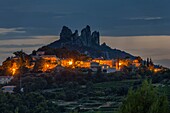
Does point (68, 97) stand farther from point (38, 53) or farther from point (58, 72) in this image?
point (38, 53)

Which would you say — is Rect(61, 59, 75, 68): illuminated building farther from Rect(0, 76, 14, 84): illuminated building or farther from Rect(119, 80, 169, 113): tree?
Rect(119, 80, 169, 113): tree

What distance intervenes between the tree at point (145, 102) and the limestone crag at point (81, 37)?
311 feet

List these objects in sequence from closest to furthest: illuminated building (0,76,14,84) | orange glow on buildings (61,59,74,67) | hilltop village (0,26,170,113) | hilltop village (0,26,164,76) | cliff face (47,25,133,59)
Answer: hilltop village (0,26,170,113) → illuminated building (0,76,14,84) → hilltop village (0,26,164,76) → orange glow on buildings (61,59,74,67) → cliff face (47,25,133,59)

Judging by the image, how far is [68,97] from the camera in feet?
163

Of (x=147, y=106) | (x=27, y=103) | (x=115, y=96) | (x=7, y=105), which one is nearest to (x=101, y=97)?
(x=115, y=96)

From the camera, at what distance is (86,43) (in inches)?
4596

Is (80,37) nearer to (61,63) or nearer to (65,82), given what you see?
(61,63)

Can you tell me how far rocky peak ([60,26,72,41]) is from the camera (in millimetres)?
107750

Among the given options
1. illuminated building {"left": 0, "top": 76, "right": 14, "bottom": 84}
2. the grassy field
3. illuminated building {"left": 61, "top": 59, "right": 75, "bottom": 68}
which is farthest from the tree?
illuminated building {"left": 61, "top": 59, "right": 75, "bottom": 68}

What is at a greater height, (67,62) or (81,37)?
(81,37)

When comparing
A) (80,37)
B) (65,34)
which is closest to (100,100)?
(65,34)

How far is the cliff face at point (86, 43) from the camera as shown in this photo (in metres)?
106

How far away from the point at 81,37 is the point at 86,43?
10.5 feet

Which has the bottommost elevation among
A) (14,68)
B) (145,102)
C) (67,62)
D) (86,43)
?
(145,102)
